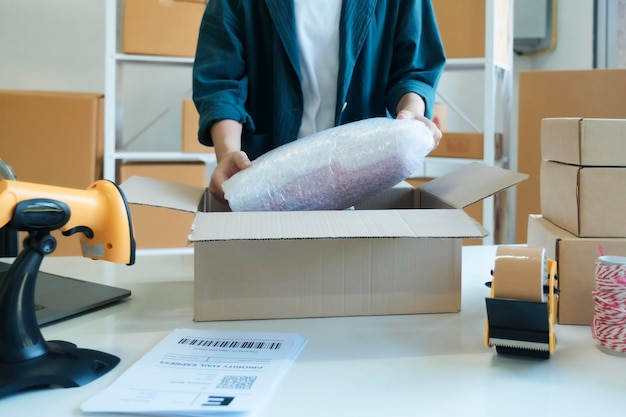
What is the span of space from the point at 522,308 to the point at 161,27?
1730 millimetres

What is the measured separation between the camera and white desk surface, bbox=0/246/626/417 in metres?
0.40

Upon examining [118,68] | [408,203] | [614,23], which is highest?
[614,23]

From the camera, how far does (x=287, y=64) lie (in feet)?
3.11

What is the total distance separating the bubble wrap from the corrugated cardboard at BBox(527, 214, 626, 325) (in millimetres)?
228

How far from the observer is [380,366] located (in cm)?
48

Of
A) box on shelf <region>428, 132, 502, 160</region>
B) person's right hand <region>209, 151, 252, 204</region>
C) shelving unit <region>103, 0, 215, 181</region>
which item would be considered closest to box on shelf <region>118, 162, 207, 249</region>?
shelving unit <region>103, 0, 215, 181</region>

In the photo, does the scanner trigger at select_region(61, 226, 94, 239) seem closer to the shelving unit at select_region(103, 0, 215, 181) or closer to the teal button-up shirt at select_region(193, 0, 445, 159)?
the teal button-up shirt at select_region(193, 0, 445, 159)

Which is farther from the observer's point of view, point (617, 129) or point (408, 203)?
point (408, 203)

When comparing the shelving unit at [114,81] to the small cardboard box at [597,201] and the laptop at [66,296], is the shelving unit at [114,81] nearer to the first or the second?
the laptop at [66,296]

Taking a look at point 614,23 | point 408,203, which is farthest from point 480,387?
point 614,23

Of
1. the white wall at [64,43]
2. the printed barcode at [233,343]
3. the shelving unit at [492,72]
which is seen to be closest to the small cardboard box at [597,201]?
the printed barcode at [233,343]

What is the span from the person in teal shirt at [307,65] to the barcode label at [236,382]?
1.68 feet

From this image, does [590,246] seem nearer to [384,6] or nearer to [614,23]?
[384,6]

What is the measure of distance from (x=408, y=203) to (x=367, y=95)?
239 mm
